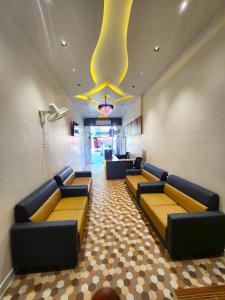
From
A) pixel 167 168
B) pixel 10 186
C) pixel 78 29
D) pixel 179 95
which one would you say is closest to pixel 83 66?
pixel 78 29

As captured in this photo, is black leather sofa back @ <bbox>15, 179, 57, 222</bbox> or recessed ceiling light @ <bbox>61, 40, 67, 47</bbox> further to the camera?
recessed ceiling light @ <bbox>61, 40, 67, 47</bbox>

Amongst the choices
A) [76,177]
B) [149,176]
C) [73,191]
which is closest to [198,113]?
[149,176]

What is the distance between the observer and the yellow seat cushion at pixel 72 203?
8.75ft

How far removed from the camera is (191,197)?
2.41 m

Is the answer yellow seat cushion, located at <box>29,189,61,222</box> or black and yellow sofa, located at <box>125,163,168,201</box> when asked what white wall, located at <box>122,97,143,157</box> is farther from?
yellow seat cushion, located at <box>29,189,61,222</box>

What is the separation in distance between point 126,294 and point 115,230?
1103mm

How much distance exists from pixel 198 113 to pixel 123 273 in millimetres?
2565

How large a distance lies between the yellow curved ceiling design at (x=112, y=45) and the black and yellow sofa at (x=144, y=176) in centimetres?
235

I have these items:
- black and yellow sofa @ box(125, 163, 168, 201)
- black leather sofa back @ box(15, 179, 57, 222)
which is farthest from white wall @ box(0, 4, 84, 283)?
black and yellow sofa @ box(125, 163, 168, 201)

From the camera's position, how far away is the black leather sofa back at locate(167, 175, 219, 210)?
2039 mm

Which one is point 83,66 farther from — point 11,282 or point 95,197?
point 11,282

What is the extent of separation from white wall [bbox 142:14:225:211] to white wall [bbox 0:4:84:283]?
2729 mm

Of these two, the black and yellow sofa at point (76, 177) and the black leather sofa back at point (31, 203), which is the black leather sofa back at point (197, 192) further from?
the black leather sofa back at point (31, 203)

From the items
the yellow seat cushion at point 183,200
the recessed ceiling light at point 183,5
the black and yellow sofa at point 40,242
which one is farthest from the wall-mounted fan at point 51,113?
the yellow seat cushion at point 183,200
